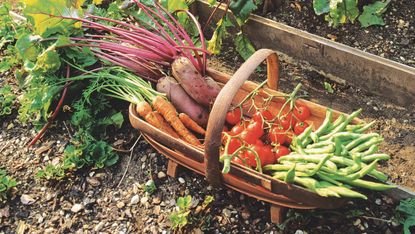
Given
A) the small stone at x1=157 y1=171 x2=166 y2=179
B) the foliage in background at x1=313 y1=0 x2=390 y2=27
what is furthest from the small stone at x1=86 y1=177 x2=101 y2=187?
the foliage in background at x1=313 y1=0 x2=390 y2=27

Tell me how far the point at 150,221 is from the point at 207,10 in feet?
6.41

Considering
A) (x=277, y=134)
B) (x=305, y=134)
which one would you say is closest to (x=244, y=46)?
(x=277, y=134)

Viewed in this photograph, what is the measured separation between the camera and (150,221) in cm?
310

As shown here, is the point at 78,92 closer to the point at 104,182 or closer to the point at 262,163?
the point at 104,182

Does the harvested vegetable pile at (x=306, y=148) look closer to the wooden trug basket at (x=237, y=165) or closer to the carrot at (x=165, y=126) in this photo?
the wooden trug basket at (x=237, y=165)

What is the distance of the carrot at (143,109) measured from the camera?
123 inches

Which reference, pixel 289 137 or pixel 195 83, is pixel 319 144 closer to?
pixel 289 137

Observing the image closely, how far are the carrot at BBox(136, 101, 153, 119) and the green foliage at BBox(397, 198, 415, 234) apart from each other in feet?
5.04

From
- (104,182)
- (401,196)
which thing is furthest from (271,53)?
(104,182)

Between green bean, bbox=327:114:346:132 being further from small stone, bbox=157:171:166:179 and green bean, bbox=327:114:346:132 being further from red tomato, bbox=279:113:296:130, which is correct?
small stone, bbox=157:171:166:179

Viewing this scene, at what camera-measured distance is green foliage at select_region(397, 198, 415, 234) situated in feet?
9.15

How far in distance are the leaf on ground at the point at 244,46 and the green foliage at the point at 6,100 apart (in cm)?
175

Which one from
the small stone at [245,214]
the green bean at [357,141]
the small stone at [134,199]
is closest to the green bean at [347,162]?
the green bean at [357,141]

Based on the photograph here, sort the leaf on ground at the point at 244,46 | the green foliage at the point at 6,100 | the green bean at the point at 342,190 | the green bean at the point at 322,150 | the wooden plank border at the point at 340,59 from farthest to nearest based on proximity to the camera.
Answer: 1. the leaf on ground at the point at 244,46
2. the green foliage at the point at 6,100
3. the wooden plank border at the point at 340,59
4. the green bean at the point at 322,150
5. the green bean at the point at 342,190
